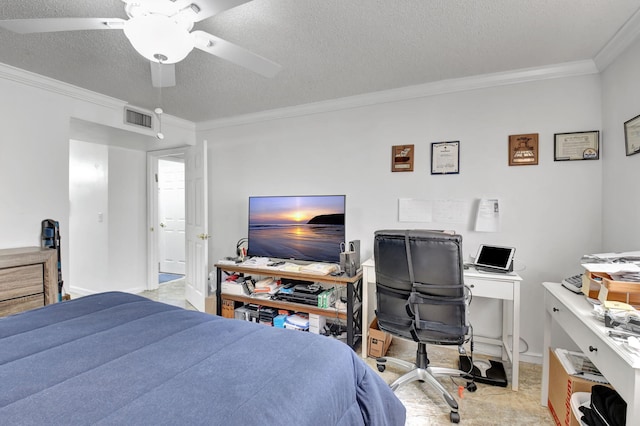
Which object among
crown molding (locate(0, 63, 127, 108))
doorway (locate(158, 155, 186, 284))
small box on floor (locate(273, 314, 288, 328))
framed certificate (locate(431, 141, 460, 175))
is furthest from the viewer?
doorway (locate(158, 155, 186, 284))

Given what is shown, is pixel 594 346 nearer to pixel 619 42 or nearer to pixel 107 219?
pixel 619 42

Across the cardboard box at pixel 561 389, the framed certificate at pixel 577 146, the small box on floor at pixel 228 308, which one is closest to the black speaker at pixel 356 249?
the small box on floor at pixel 228 308

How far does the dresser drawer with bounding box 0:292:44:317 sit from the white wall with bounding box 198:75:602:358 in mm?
2215

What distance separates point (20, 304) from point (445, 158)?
3645mm

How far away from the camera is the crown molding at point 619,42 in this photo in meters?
1.80

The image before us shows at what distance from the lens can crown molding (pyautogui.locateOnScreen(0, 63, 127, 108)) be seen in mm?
2443

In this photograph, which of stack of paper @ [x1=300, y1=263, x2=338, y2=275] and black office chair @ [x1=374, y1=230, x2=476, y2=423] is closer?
black office chair @ [x1=374, y1=230, x2=476, y2=423]

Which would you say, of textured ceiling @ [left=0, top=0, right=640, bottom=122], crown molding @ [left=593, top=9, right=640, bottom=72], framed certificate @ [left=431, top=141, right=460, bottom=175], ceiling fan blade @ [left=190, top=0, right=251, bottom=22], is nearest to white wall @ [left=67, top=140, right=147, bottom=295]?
textured ceiling @ [left=0, top=0, right=640, bottom=122]

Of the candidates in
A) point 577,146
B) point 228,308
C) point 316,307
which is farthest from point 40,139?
point 577,146

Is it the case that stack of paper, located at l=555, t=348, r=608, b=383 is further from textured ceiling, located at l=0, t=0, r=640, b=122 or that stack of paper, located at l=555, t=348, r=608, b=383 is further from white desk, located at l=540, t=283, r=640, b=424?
textured ceiling, located at l=0, t=0, r=640, b=122

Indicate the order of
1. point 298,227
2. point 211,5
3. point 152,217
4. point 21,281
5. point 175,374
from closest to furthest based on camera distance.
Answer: point 175,374 → point 211,5 → point 21,281 → point 298,227 → point 152,217

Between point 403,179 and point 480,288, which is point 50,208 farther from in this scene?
point 480,288

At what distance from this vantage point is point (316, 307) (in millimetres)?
2711

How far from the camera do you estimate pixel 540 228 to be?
245cm
